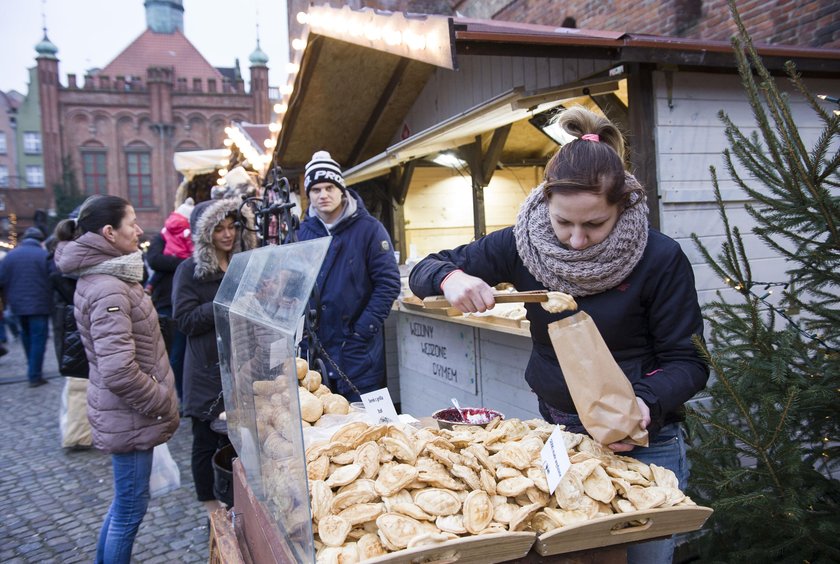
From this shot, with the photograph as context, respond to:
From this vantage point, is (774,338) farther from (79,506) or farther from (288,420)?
(79,506)

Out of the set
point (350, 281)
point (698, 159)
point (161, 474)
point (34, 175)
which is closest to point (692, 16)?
point (698, 159)

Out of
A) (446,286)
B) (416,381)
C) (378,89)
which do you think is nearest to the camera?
(446,286)

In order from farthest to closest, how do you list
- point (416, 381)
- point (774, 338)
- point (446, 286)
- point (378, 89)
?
1. point (378, 89)
2. point (416, 381)
3. point (774, 338)
4. point (446, 286)

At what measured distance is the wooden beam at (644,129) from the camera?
3338mm


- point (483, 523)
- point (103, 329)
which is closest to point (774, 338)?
point (483, 523)

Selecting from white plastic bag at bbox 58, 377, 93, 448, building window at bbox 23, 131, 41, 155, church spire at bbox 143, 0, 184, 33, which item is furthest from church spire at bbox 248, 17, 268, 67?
white plastic bag at bbox 58, 377, 93, 448

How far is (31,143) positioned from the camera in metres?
44.2

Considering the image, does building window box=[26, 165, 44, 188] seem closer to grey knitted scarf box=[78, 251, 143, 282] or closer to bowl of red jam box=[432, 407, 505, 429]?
grey knitted scarf box=[78, 251, 143, 282]

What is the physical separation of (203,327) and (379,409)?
1658 millimetres

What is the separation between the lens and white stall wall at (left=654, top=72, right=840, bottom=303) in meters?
3.40

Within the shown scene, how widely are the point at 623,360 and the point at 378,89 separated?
532cm

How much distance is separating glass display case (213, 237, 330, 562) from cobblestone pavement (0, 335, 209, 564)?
2327 millimetres

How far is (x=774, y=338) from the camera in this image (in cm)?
224

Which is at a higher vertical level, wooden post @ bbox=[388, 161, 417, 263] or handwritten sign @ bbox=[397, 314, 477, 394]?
wooden post @ bbox=[388, 161, 417, 263]
